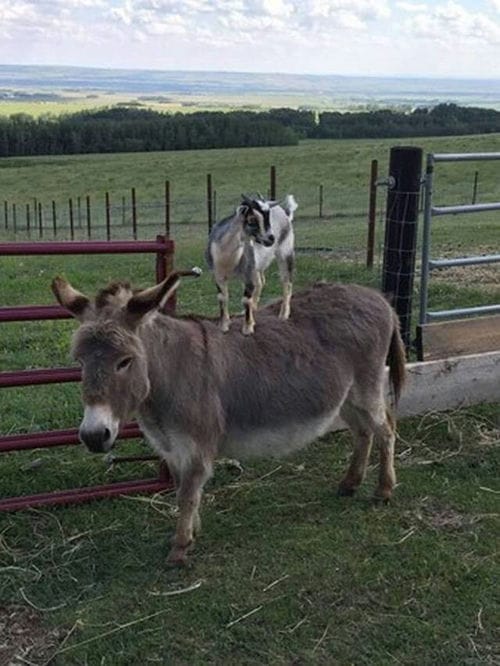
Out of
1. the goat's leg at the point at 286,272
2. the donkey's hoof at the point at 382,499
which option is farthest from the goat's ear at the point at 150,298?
the donkey's hoof at the point at 382,499

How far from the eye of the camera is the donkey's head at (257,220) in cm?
385

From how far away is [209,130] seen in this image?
6600 cm

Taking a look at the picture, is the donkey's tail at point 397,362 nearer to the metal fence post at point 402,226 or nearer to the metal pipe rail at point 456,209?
the metal fence post at point 402,226

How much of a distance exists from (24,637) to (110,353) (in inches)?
52.2

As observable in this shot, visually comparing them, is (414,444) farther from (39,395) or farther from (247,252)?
(39,395)

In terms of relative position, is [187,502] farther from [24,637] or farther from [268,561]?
[24,637]

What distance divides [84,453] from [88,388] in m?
2.10

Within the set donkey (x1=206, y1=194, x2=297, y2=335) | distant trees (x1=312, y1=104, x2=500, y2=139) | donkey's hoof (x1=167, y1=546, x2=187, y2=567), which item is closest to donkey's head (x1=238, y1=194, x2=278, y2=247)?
donkey (x1=206, y1=194, x2=297, y2=335)

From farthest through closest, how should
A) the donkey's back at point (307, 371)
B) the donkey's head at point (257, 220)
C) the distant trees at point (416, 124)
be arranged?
the distant trees at point (416, 124) < the donkey's back at point (307, 371) < the donkey's head at point (257, 220)


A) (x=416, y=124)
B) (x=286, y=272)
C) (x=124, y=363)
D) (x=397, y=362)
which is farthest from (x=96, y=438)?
(x=416, y=124)

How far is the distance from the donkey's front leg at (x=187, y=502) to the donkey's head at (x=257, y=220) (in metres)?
1.14

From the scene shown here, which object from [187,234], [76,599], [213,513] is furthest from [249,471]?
[187,234]

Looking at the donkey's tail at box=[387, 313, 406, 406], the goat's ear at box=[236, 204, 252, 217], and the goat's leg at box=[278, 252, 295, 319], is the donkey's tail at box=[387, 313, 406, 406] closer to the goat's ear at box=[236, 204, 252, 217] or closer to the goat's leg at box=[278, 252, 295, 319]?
the goat's leg at box=[278, 252, 295, 319]

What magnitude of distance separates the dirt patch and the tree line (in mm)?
62819
